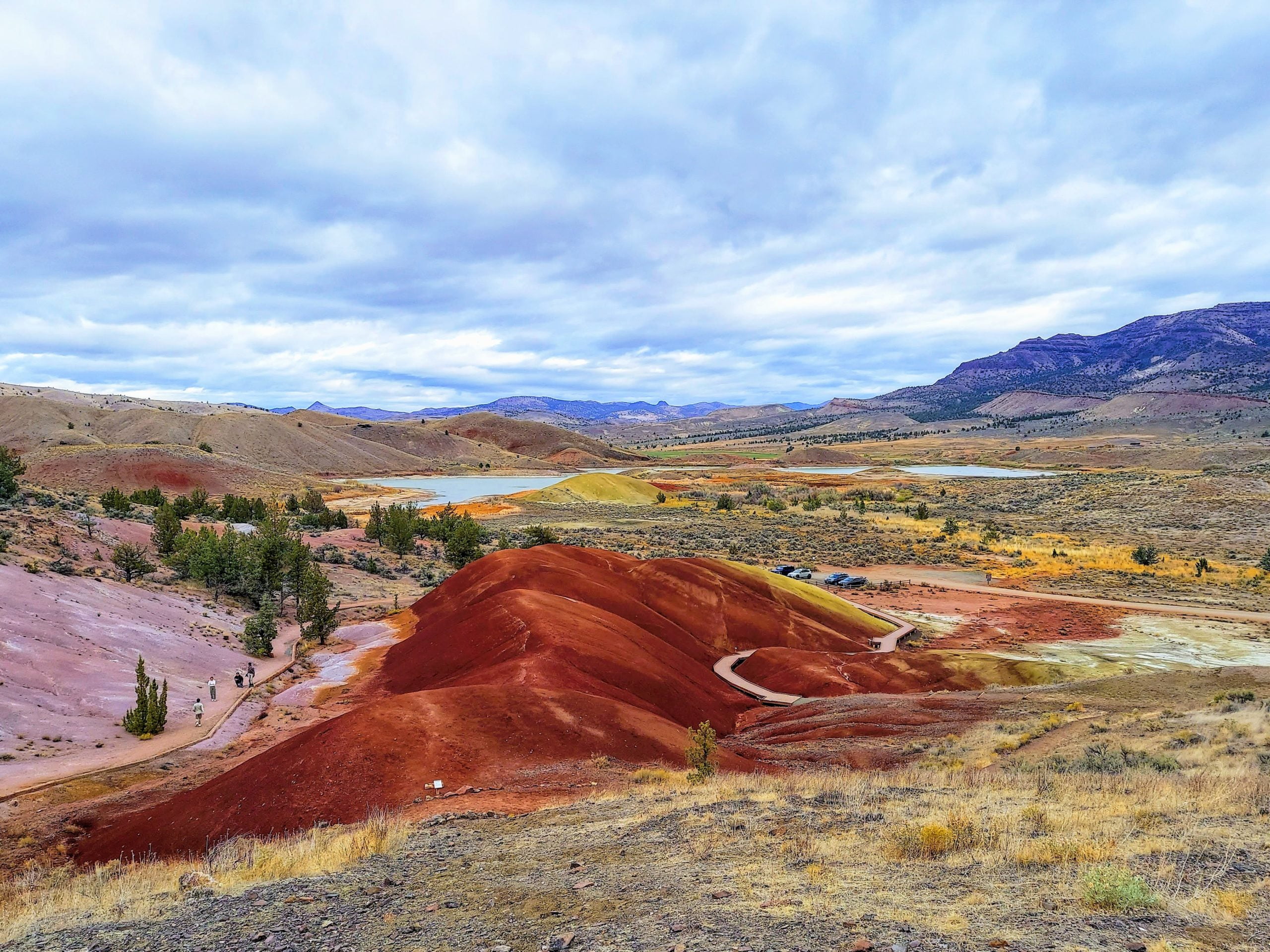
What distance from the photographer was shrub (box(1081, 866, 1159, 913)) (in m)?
6.13

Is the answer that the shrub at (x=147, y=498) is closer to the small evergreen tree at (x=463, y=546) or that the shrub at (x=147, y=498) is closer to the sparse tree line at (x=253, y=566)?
the sparse tree line at (x=253, y=566)

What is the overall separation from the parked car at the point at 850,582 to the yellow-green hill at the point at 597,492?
1891 inches

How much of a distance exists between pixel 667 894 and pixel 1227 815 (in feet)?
24.9

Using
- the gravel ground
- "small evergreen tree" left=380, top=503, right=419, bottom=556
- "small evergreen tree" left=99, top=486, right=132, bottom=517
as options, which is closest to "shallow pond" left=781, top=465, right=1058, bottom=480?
"small evergreen tree" left=380, top=503, right=419, bottom=556

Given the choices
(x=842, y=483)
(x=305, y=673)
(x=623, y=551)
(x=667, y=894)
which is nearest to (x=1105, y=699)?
(x=667, y=894)

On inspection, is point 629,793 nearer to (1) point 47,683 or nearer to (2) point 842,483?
(1) point 47,683

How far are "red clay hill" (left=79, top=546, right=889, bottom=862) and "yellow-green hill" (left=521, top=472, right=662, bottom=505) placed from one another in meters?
52.8

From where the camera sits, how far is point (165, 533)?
3819 cm

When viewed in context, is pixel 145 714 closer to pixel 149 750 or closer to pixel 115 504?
pixel 149 750

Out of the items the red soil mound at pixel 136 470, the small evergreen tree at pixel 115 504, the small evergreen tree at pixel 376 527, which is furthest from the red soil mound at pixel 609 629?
the red soil mound at pixel 136 470

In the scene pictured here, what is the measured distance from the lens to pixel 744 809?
1052cm

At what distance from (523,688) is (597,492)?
7349cm

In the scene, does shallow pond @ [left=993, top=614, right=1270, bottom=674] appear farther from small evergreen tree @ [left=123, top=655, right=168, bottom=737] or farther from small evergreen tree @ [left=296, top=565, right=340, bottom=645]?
small evergreen tree @ [left=123, top=655, right=168, bottom=737]

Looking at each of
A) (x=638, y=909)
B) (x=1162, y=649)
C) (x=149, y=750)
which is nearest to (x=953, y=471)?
(x=1162, y=649)
